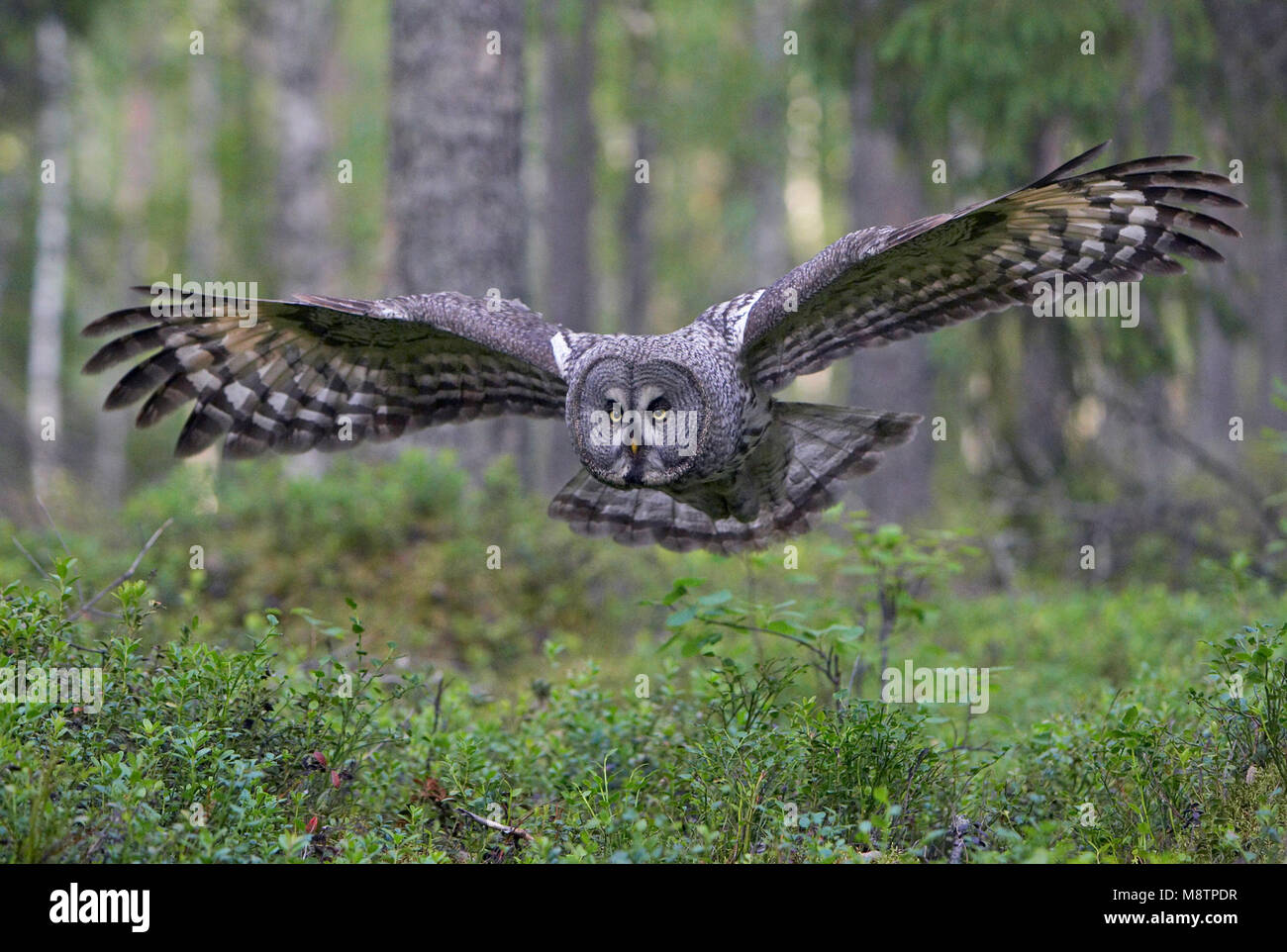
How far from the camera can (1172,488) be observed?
1244 centimetres

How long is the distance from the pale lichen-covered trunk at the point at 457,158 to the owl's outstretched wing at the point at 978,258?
4544 millimetres

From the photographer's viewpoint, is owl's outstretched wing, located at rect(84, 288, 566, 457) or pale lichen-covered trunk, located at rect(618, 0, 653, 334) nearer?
owl's outstretched wing, located at rect(84, 288, 566, 457)

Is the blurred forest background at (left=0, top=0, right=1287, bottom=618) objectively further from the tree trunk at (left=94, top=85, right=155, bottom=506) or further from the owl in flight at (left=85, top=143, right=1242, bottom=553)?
the owl in flight at (left=85, top=143, right=1242, bottom=553)

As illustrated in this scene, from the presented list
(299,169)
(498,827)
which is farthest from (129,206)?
(498,827)

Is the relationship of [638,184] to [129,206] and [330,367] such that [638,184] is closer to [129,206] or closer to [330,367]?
[129,206]

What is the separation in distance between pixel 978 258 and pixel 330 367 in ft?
11.6

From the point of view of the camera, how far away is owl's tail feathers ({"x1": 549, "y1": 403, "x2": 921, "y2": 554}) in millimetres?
6895

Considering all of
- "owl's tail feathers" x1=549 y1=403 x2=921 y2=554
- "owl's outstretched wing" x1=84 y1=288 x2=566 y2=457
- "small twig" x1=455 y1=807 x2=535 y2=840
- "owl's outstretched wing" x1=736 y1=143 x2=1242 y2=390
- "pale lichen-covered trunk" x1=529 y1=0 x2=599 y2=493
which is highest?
"pale lichen-covered trunk" x1=529 y1=0 x2=599 y2=493

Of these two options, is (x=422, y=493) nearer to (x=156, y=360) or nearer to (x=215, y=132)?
(x=156, y=360)

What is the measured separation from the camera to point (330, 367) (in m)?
6.95

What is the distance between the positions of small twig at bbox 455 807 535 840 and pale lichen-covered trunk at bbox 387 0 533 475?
619 cm

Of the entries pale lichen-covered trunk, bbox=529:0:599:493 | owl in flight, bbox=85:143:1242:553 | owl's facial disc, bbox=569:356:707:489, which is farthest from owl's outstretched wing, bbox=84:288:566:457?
pale lichen-covered trunk, bbox=529:0:599:493

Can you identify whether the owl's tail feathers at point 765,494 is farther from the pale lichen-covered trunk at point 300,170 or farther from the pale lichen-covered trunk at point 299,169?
the pale lichen-covered trunk at point 299,169
